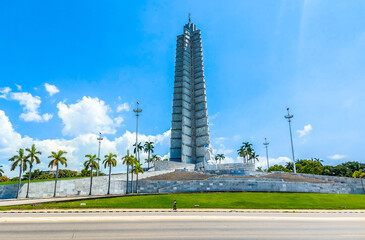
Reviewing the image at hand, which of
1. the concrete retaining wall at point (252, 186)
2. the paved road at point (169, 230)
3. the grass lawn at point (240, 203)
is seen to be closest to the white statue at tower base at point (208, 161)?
the concrete retaining wall at point (252, 186)

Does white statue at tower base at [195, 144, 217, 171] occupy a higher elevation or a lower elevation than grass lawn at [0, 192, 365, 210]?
higher


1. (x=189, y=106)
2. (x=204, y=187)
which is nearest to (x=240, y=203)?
(x=204, y=187)

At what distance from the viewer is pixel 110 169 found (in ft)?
144

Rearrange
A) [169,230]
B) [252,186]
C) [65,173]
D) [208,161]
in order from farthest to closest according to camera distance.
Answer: [208,161], [65,173], [252,186], [169,230]

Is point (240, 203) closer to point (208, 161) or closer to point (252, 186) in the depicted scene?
point (252, 186)

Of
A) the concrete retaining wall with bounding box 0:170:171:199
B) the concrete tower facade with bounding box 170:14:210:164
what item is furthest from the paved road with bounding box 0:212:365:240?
the concrete tower facade with bounding box 170:14:210:164

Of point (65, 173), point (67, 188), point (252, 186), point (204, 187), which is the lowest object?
point (67, 188)

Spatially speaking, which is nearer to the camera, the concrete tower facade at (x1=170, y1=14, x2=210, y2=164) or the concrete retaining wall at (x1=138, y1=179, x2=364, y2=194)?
the concrete retaining wall at (x1=138, y1=179, x2=364, y2=194)

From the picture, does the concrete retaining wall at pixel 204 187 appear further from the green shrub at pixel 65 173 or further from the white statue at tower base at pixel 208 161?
the green shrub at pixel 65 173

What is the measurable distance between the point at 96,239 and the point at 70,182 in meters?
33.2

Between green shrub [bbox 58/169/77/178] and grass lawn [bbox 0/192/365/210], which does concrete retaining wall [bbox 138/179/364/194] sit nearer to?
grass lawn [bbox 0/192/365/210]

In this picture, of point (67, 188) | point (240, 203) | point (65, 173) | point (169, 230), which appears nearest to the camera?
point (169, 230)

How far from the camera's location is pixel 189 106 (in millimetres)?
90375

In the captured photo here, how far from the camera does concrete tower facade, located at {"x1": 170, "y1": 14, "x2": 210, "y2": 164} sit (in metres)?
84.6
